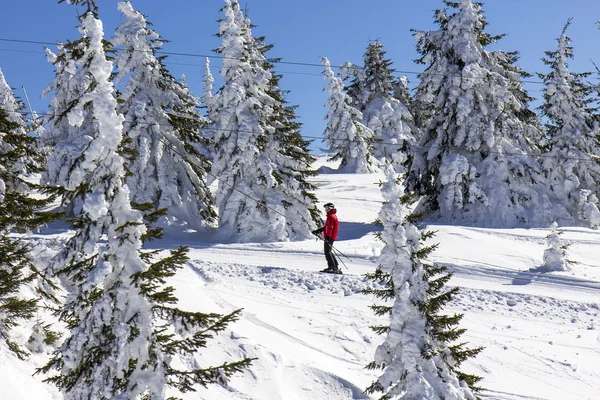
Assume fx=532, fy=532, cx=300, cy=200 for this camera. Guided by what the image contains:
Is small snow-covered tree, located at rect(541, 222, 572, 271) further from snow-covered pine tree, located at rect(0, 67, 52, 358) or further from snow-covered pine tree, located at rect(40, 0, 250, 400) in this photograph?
snow-covered pine tree, located at rect(0, 67, 52, 358)

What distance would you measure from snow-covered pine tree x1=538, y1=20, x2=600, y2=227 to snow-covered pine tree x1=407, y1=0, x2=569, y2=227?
1.52 metres

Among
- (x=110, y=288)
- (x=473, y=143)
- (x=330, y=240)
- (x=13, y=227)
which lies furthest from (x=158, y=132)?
(x=110, y=288)

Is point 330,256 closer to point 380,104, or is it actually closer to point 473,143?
point 473,143

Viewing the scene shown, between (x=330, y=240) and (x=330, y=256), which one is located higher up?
(x=330, y=240)

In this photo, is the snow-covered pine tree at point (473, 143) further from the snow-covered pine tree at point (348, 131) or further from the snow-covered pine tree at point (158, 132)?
the snow-covered pine tree at point (348, 131)

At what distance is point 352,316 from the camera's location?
12.4m

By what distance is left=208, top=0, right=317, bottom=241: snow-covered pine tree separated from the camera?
20.4 meters

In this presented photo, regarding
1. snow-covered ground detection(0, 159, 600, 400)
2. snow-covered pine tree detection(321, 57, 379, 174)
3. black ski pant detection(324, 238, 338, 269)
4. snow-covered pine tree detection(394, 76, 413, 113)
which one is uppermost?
snow-covered pine tree detection(394, 76, 413, 113)

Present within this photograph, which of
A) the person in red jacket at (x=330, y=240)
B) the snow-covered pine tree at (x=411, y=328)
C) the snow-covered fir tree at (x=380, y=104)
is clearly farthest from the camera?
the snow-covered fir tree at (x=380, y=104)

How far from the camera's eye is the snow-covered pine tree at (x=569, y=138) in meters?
25.2

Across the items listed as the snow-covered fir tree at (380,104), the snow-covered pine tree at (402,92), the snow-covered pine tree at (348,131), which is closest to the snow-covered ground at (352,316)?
the snow-covered pine tree at (348,131)

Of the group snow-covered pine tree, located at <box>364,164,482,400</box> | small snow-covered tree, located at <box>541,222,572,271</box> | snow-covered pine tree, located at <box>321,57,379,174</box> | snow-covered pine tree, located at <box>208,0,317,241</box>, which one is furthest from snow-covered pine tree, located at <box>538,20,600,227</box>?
snow-covered pine tree, located at <box>364,164,482,400</box>

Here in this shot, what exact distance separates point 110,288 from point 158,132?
16298mm

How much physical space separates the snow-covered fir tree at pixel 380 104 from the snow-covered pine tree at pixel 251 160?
961 inches
